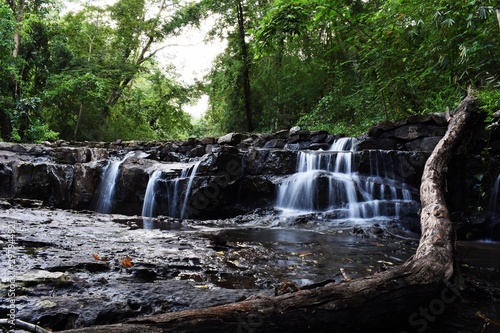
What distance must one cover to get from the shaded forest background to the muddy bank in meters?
4.13

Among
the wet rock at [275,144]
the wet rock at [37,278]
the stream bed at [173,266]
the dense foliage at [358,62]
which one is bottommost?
the stream bed at [173,266]

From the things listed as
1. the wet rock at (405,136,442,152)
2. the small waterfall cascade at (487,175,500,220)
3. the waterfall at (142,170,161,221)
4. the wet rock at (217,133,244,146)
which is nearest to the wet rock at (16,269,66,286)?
the waterfall at (142,170,161,221)

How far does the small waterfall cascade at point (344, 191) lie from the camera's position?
6578mm

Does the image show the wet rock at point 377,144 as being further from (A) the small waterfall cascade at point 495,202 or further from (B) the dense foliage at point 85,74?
(B) the dense foliage at point 85,74

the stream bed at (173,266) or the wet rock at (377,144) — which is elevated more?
the wet rock at (377,144)

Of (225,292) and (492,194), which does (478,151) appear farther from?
(225,292)

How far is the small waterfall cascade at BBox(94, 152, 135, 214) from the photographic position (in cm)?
918

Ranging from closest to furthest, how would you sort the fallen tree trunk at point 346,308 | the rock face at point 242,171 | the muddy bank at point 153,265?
the fallen tree trunk at point 346,308 < the muddy bank at point 153,265 < the rock face at point 242,171

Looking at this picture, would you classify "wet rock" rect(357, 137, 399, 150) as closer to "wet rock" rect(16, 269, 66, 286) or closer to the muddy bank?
the muddy bank

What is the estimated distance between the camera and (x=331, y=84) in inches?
593

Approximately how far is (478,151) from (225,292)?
6.85 m

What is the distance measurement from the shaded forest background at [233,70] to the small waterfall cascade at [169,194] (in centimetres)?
364

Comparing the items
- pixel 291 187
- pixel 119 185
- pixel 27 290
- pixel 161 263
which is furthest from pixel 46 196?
pixel 27 290

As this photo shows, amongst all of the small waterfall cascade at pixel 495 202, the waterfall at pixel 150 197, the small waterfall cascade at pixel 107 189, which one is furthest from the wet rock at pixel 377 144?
the small waterfall cascade at pixel 107 189
